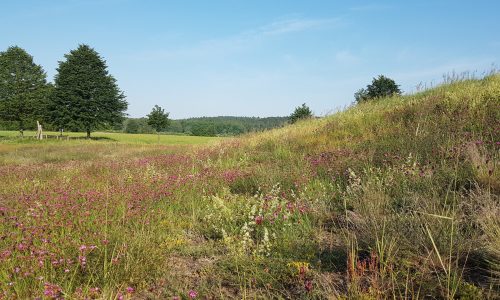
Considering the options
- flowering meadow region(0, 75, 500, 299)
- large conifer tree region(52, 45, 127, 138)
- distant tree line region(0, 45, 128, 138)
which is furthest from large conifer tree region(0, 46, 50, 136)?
flowering meadow region(0, 75, 500, 299)

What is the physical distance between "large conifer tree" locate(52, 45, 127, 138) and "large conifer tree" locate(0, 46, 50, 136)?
3.11 metres

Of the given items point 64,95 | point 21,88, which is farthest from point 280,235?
point 21,88

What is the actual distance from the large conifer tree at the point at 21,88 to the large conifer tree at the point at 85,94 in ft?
10.2

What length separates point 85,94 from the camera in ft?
136

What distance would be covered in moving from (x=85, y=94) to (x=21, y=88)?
30.9 feet

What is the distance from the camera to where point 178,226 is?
4574 mm

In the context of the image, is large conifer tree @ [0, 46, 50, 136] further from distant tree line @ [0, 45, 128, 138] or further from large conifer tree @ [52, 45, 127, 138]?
large conifer tree @ [52, 45, 127, 138]

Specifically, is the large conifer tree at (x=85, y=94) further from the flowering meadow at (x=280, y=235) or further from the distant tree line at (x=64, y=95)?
the flowering meadow at (x=280, y=235)

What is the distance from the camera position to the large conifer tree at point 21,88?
4172 cm

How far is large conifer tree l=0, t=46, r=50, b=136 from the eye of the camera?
137ft

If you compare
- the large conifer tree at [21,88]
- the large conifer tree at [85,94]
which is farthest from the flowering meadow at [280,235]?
the large conifer tree at [21,88]

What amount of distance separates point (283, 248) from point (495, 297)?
187 cm

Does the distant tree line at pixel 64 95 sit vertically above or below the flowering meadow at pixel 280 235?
A: above

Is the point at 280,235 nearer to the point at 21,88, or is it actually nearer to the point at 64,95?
the point at 64,95
